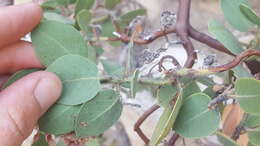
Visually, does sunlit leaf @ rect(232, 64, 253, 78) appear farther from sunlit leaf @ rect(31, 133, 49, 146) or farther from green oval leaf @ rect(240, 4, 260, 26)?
sunlit leaf @ rect(31, 133, 49, 146)

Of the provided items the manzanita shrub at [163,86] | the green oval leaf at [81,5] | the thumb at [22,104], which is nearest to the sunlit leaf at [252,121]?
the manzanita shrub at [163,86]

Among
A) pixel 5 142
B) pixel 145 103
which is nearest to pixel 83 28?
pixel 5 142

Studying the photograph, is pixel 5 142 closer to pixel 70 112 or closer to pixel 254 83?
pixel 70 112

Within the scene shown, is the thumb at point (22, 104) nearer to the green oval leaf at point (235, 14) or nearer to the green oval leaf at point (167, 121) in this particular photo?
the green oval leaf at point (167, 121)

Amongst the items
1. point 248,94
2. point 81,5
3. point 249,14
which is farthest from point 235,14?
point 81,5

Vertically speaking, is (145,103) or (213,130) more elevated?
(213,130)
